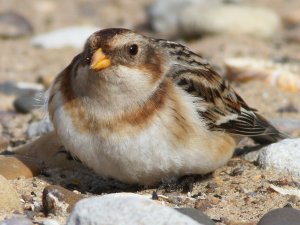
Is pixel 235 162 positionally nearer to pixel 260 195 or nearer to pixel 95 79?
pixel 260 195

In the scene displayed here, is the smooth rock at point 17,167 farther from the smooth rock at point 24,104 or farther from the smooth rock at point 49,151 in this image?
the smooth rock at point 24,104

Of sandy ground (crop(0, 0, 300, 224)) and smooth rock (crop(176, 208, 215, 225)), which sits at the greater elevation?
smooth rock (crop(176, 208, 215, 225))

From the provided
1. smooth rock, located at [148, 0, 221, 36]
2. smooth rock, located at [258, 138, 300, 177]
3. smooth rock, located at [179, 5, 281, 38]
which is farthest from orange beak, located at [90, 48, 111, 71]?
smooth rock, located at [148, 0, 221, 36]

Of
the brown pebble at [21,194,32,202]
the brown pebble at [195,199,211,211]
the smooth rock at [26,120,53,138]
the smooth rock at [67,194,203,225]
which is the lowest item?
the smooth rock at [26,120,53,138]

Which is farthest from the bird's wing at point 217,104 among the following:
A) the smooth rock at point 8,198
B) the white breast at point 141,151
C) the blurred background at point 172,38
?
the smooth rock at point 8,198

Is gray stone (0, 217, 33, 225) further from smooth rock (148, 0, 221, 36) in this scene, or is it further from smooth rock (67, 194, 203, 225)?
smooth rock (148, 0, 221, 36)

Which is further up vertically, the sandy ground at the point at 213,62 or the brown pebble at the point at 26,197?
the brown pebble at the point at 26,197
